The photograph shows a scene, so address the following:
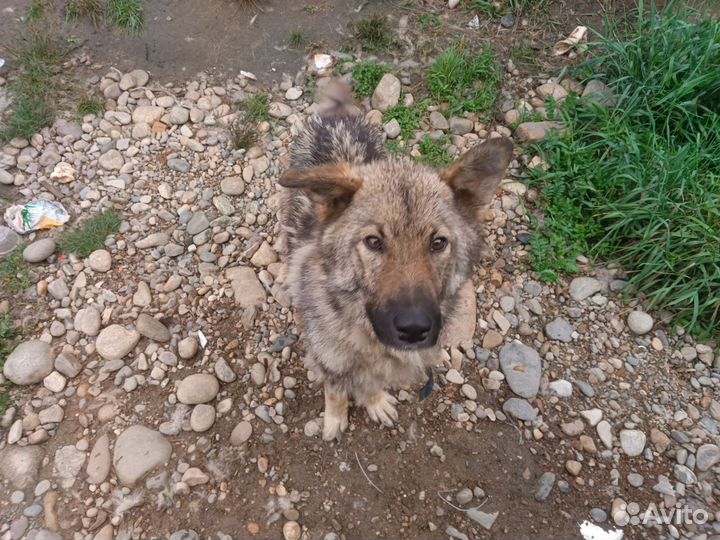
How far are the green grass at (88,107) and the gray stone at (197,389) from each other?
319cm

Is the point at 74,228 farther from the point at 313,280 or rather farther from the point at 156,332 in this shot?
the point at 313,280

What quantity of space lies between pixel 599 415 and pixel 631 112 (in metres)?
2.95

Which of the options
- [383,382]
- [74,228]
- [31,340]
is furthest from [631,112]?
[31,340]

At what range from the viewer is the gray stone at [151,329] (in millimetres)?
3941

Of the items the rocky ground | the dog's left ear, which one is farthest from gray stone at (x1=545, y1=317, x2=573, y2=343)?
the dog's left ear

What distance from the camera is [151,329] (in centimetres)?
395

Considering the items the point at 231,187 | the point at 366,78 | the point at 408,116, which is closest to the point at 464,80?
the point at 408,116

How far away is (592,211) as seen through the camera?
4.53 m

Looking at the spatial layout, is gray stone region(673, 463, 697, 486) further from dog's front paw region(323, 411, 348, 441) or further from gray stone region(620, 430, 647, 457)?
dog's front paw region(323, 411, 348, 441)

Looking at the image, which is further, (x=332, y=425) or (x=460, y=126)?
(x=460, y=126)

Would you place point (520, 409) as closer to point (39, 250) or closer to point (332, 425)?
point (332, 425)

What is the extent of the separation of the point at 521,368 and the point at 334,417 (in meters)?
1.61

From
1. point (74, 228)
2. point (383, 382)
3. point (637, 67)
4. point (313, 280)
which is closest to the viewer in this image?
point (313, 280)

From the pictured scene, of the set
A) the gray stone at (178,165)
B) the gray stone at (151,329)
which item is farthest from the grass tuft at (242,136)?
the gray stone at (151,329)
